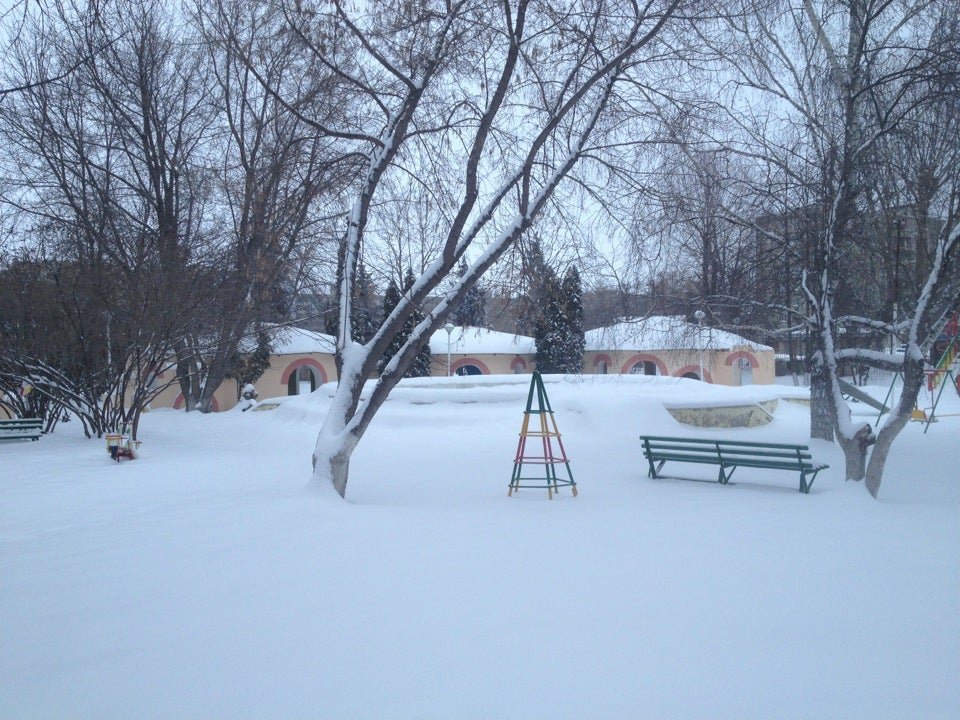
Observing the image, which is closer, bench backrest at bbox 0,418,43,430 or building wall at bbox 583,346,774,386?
bench backrest at bbox 0,418,43,430

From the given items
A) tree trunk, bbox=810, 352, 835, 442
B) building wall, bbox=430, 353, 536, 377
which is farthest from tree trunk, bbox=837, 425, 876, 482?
building wall, bbox=430, 353, 536, 377

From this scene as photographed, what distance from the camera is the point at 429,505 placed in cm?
981

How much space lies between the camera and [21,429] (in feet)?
56.3

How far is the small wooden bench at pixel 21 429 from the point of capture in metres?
16.8

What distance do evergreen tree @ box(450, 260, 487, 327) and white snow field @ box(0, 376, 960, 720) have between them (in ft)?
8.42

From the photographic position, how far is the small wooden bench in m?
16.8

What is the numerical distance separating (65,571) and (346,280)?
17.0 ft

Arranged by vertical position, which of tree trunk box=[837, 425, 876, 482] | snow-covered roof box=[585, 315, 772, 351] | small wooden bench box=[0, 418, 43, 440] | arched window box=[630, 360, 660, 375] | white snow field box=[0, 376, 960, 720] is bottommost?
white snow field box=[0, 376, 960, 720]

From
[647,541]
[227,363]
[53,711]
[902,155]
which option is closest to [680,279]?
[902,155]

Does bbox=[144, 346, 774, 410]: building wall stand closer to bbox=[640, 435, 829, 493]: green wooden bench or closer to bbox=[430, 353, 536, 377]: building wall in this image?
bbox=[430, 353, 536, 377]: building wall

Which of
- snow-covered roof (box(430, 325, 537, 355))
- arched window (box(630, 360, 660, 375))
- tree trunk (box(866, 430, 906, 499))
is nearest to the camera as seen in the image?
tree trunk (box(866, 430, 906, 499))

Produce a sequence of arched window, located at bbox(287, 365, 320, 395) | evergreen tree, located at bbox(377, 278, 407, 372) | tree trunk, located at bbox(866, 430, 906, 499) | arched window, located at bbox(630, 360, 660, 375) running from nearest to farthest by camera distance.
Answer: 1. tree trunk, located at bbox(866, 430, 906, 499)
2. evergreen tree, located at bbox(377, 278, 407, 372)
3. arched window, located at bbox(287, 365, 320, 395)
4. arched window, located at bbox(630, 360, 660, 375)

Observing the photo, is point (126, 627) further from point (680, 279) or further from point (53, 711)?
point (680, 279)

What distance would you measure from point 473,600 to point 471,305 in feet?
23.6
